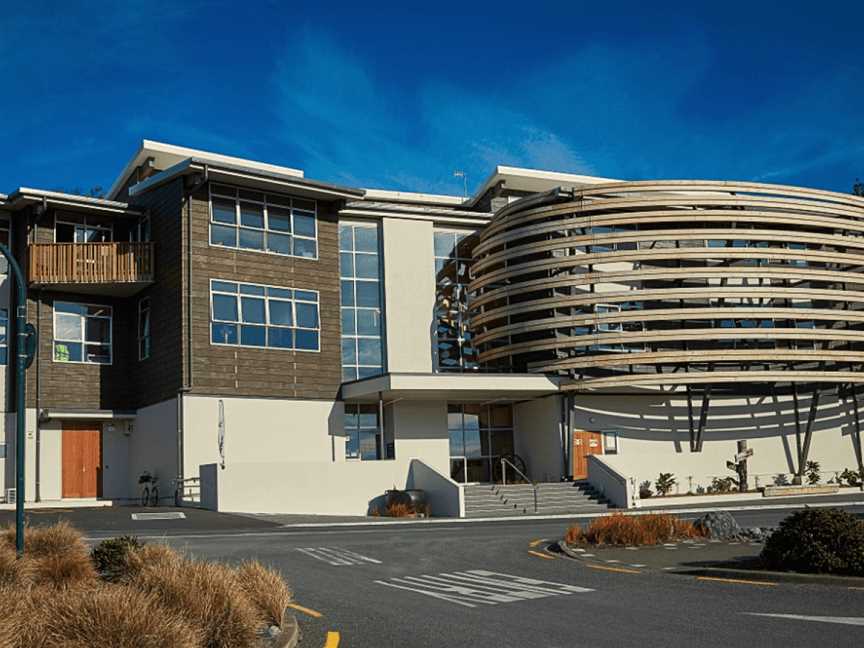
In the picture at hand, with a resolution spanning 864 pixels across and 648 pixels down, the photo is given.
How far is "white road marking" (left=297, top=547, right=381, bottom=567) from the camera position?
16.5m

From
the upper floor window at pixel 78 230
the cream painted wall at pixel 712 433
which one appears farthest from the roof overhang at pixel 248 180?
the cream painted wall at pixel 712 433

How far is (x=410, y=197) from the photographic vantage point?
42062 mm

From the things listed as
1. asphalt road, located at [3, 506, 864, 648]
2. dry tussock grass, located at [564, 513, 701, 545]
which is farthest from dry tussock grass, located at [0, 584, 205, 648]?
dry tussock grass, located at [564, 513, 701, 545]

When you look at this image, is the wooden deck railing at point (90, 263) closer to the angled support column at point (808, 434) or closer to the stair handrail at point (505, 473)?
the stair handrail at point (505, 473)

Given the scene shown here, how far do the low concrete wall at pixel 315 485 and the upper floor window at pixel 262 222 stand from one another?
7844 millimetres

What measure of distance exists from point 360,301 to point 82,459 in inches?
444

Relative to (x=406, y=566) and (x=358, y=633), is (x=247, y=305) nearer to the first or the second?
(x=406, y=566)

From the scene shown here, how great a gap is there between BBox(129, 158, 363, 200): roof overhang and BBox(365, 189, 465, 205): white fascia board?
5368mm

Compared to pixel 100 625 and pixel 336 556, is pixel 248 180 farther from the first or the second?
pixel 100 625

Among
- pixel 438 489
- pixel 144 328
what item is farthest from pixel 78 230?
pixel 438 489


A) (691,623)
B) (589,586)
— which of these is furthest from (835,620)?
(589,586)

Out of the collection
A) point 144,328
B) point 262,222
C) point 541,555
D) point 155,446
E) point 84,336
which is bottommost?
point 541,555

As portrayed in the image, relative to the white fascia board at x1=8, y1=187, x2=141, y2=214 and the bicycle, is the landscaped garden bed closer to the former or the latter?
the bicycle

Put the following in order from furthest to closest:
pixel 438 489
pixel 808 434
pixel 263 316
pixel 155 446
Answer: pixel 808 434
pixel 263 316
pixel 155 446
pixel 438 489
